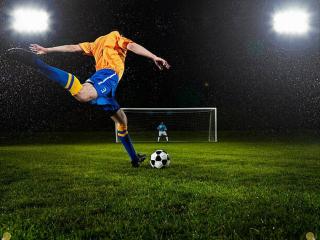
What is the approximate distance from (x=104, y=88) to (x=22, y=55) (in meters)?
1.43

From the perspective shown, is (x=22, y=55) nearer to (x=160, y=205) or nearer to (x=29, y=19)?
(x=160, y=205)

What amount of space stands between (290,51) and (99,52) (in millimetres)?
23132

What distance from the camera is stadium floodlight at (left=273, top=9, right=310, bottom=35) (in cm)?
2209

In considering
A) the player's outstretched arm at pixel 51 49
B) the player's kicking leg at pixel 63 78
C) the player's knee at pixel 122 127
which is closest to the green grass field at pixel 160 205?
the player's knee at pixel 122 127

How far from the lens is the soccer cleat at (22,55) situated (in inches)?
193

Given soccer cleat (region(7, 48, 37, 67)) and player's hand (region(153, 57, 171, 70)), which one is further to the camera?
player's hand (region(153, 57, 171, 70))

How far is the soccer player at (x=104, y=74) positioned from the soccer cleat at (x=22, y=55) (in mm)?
40

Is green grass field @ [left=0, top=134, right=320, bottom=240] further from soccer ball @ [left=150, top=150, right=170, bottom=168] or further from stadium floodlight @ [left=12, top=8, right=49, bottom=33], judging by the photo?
stadium floodlight @ [left=12, top=8, right=49, bottom=33]

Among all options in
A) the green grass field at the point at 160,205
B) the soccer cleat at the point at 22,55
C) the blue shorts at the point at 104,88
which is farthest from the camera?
the blue shorts at the point at 104,88

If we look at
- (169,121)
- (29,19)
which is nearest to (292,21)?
(169,121)

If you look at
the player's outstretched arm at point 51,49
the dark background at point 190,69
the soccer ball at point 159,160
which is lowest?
the soccer ball at point 159,160

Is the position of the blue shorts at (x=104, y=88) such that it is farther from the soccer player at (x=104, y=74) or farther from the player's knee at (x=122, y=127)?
the player's knee at (x=122, y=127)

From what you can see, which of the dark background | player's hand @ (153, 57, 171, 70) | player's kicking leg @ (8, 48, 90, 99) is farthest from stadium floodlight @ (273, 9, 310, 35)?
player's kicking leg @ (8, 48, 90, 99)

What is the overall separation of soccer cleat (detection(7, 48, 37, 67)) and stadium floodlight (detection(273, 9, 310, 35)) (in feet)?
65.0
